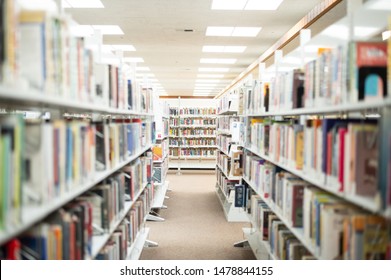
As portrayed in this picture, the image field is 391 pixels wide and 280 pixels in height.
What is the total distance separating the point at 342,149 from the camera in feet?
6.15

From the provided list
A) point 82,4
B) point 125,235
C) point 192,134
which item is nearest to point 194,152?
point 192,134

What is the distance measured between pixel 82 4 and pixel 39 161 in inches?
208

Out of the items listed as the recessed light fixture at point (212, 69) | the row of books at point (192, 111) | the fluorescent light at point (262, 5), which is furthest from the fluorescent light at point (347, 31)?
the recessed light fixture at point (212, 69)

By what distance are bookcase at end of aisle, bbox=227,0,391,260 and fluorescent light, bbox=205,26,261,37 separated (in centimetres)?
432

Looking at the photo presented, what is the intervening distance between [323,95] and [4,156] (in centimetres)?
166

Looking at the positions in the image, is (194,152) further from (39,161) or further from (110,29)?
(39,161)

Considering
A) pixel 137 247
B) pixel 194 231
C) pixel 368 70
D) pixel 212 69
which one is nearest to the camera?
pixel 368 70

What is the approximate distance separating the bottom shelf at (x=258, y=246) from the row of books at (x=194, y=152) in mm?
7080

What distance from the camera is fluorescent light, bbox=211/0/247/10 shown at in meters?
5.78

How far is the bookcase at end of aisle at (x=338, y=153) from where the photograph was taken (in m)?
1.66

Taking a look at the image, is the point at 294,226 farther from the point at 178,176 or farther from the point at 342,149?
the point at 178,176

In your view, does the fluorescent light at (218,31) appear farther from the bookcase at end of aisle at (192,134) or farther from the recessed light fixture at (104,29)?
the bookcase at end of aisle at (192,134)

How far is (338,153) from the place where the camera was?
192cm
